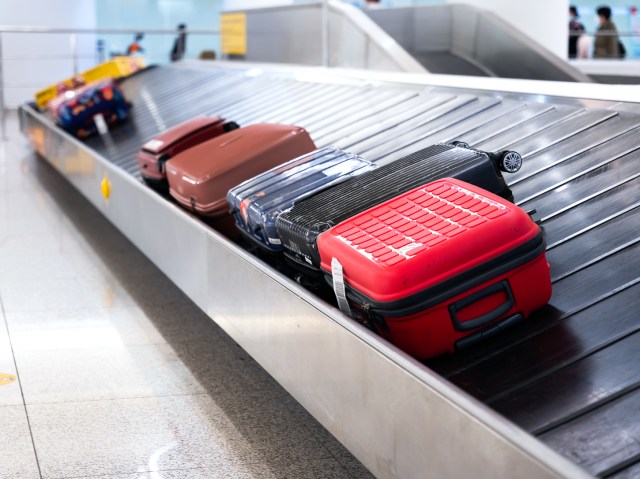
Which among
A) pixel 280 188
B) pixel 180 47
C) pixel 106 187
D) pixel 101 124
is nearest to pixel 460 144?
pixel 280 188

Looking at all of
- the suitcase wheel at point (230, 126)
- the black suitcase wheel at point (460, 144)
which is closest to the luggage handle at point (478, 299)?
the black suitcase wheel at point (460, 144)

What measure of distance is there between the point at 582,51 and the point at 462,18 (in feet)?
11.8

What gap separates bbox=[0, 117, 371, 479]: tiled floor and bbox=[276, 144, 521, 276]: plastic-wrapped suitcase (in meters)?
0.55

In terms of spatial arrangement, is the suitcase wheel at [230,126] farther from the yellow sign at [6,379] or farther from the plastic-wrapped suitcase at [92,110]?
the plastic-wrapped suitcase at [92,110]

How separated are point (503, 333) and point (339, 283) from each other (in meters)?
0.42

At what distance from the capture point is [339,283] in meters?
2.13

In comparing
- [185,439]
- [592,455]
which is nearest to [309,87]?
[185,439]

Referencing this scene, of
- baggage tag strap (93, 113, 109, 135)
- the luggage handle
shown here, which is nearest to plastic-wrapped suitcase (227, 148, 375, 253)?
the luggage handle

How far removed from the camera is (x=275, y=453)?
247 cm

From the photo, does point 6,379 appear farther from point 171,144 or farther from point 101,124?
point 101,124

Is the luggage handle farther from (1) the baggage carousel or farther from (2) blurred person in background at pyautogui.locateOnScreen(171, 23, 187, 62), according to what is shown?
(2) blurred person in background at pyautogui.locateOnScreen(171, 23, 187, 62)

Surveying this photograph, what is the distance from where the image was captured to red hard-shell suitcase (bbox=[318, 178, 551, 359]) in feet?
6.34

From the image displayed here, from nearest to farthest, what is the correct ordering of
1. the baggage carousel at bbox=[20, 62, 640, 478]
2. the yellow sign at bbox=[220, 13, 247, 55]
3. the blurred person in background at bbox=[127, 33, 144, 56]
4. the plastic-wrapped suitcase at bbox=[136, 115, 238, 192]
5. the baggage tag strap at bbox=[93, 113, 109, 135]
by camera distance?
the baggage carousel at bbox=[20, 62, 640, 478] → the plastic-wrapped suitcase at bbox=[136, 115, 238, 192] → the baggage tag strap at bbox=[93, 113, 109, 135] → the yellow sign at bbox=[220, 13, 247, 55] → the blurred person in background at bbox=[127, 33, 144, 56]

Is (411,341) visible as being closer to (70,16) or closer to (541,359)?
(541,359)
